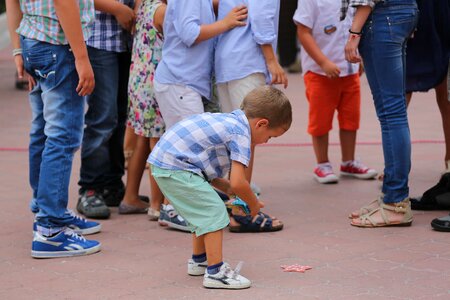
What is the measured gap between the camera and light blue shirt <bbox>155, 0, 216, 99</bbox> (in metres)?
5.33

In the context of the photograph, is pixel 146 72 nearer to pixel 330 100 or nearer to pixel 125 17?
pixel 125 17

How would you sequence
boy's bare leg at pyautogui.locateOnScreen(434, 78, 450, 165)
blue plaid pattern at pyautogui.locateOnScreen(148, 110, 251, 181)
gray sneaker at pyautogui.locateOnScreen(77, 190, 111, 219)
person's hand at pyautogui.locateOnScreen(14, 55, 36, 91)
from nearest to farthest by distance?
blue plaid pattern at pyautogui.locateOnScreen(148, 110, 251, 181)
person's hand at pyautogui.locateOnScreen(14, 55, 36, 91)
gray sneaker at pyautogui.locateOnScreen(77, 190, 111, 219)
boy's bare leg at pyautogui.locateOnScreen(434, 78, 450, 165)

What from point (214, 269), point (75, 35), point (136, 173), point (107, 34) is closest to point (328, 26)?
point (107, 34)

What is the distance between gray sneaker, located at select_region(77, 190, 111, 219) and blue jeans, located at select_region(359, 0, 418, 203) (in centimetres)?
171

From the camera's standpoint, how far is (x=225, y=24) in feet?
17.6

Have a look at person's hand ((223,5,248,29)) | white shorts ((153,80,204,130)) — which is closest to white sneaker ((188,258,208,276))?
white shorts ((153,80,204,130))

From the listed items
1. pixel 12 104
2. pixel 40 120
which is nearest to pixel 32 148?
pixel 40 120

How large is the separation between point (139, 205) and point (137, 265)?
46.3 inches

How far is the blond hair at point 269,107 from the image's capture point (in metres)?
4.40

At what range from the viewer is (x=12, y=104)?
11117mm

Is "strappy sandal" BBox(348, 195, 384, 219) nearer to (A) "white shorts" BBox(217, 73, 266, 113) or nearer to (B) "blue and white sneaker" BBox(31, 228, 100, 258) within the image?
(A) "white shorts" BBox(217, 73, 266, 113)

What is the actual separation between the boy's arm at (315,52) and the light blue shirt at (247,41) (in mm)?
1097

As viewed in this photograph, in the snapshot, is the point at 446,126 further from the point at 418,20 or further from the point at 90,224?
the point at 90,224

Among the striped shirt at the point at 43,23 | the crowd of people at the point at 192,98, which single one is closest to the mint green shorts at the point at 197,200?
the crowd of people at the point at 192,98
